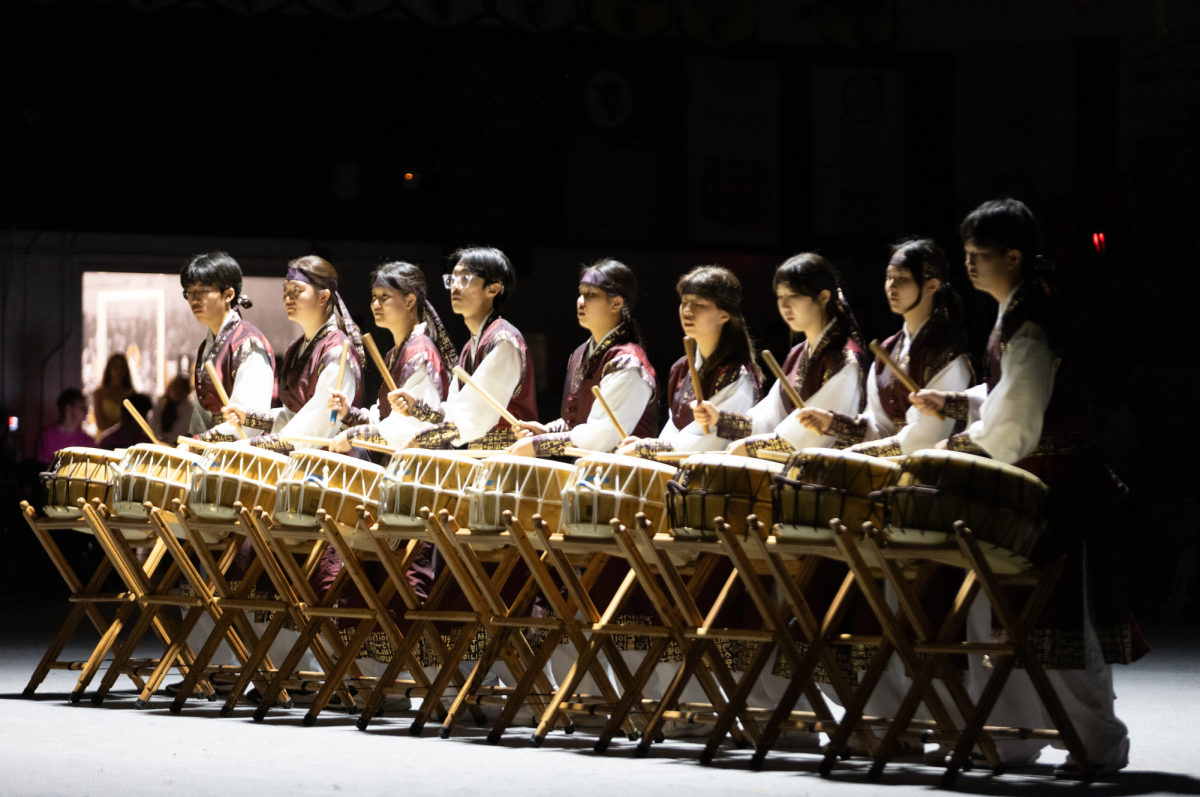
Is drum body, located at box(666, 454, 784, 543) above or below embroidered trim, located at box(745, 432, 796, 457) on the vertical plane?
below

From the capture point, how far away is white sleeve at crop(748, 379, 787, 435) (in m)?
4.65

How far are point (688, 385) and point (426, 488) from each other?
849 mm

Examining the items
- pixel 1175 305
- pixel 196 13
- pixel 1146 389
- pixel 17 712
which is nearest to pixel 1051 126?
pixel 1175 305

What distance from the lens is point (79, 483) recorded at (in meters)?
5.47

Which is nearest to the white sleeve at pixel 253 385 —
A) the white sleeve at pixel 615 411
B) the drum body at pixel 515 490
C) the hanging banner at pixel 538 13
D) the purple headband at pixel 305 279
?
the purple headband at pixel 305 279

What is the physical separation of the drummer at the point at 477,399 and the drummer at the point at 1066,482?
173 cm

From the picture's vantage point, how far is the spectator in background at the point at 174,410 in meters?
9.48

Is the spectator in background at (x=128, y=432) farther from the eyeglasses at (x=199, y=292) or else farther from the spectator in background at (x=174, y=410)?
the eyeglasses at (x=199, y=292)

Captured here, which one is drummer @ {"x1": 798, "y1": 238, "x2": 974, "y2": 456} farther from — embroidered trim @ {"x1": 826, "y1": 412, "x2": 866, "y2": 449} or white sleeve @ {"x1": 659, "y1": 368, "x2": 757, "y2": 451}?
white sleeve @ {"x1": 659, "y1": 368, "x2": 757, "y2": 451}

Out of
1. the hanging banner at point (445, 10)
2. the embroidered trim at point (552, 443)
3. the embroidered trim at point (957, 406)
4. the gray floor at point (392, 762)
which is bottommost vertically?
the gray floor at point (392, 762)

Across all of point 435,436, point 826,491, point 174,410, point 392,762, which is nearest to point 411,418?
point 435,436

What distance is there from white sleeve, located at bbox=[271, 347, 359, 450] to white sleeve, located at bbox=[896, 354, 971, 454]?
2.11m

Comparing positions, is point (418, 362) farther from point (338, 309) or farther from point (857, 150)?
point (857, 150)

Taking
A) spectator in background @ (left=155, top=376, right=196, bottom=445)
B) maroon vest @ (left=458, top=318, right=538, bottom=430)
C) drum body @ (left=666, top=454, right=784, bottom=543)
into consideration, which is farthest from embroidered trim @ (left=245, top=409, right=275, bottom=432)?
spectator in background @ (left=155, top=376, right=196, bottom=445)
